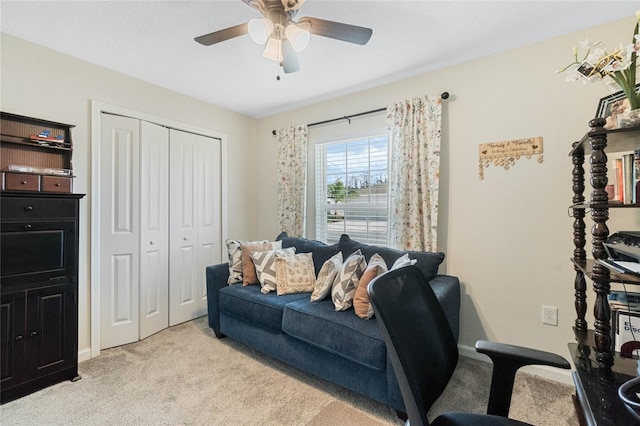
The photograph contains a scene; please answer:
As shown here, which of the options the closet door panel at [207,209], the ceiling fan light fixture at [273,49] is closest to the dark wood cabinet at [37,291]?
the closet door panel at [207,209]

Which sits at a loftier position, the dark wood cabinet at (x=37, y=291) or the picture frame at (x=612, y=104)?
the picture frame at (x=612, y=104)

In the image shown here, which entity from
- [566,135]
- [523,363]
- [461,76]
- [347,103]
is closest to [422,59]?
[461,76]

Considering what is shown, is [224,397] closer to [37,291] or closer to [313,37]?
[37,291]

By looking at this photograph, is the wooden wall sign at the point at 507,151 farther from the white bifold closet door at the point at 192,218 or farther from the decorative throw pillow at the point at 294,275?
the white bifold closet door at the point at 192,218

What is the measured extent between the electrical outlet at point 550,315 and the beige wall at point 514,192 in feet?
0.10

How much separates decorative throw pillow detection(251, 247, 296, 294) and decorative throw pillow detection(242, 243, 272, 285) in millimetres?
56

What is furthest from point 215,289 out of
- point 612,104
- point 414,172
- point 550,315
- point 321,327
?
point 612,104

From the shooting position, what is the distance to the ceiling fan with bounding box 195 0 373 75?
1.52 m

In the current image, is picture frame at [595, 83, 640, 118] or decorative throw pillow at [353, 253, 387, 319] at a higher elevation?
picture frame at [595, 83, 640, 118]

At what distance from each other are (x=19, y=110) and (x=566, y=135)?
157 inches

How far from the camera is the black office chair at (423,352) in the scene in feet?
2.67

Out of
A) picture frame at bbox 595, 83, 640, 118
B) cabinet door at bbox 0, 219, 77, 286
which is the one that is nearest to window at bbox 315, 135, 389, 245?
picture frame at bbox 595, 83, 640, 118

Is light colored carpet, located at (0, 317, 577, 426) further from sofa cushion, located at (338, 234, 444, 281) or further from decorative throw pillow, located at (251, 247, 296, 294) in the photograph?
sofa cushion, located at (338, 234, 444, 281)

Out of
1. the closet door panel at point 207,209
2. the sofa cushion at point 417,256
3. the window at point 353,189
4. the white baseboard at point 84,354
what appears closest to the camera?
the sofa cushion at point 417,256
